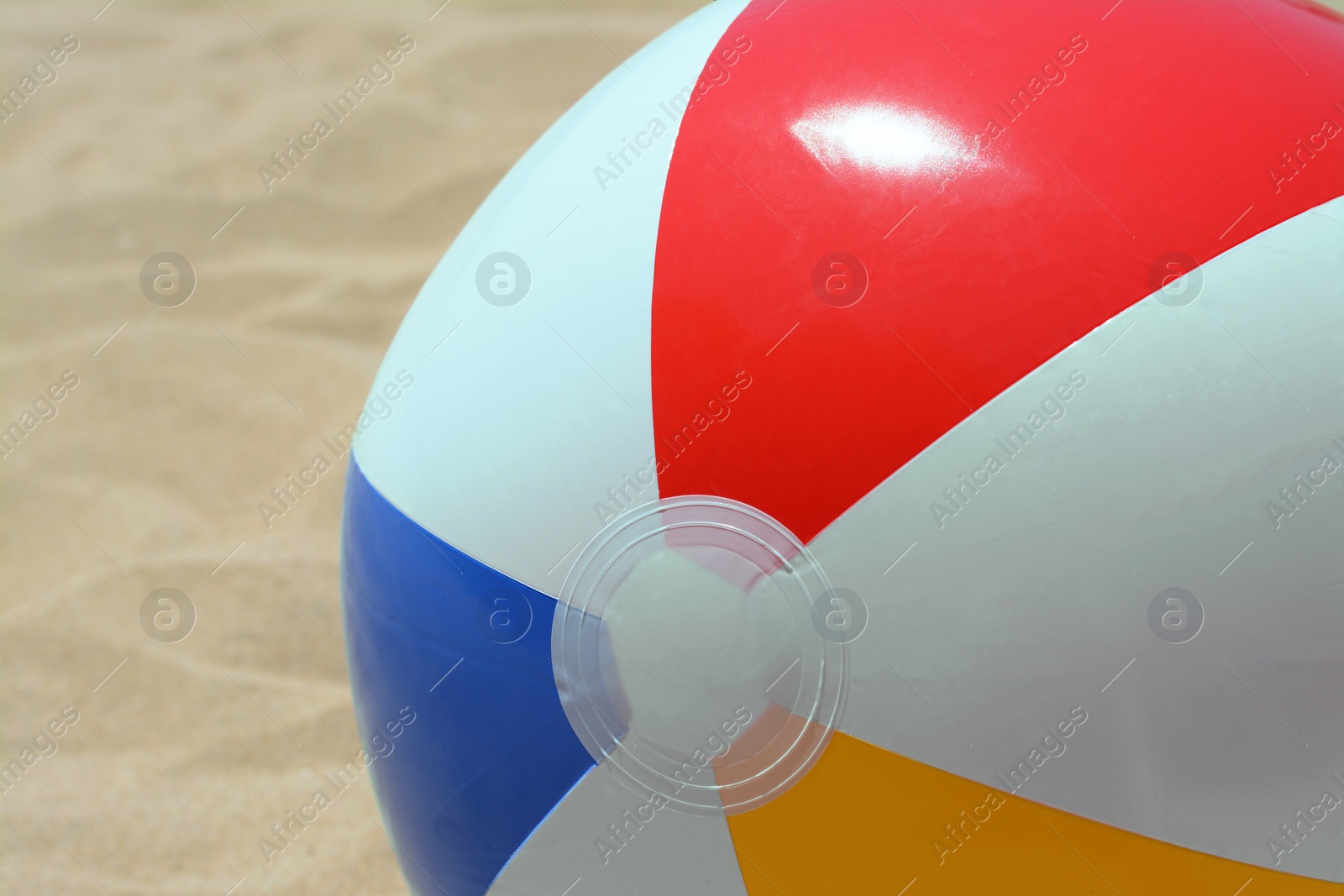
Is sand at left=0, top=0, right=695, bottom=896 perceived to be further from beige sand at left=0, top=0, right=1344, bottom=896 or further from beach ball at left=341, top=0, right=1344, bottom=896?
beach ball at left=341, top=0, right=1344, bottom=896

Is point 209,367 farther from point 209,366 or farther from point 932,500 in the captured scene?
point 932,500

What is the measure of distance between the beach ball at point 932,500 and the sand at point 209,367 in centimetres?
189

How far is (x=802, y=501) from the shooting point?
1583mm

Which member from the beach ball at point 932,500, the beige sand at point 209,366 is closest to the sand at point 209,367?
the beige sand at point 209,366

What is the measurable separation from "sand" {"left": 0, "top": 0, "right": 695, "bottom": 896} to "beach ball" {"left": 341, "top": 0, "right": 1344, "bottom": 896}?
1.89 m

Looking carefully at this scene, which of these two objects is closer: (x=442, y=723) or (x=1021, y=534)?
(x=1021, y=534)

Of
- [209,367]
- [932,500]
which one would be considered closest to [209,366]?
[209,367]

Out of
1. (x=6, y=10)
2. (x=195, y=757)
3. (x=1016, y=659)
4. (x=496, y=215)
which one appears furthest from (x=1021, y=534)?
(x=6, y=10)

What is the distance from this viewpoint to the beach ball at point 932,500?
61.2 inches

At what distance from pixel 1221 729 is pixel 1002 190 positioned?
82cm

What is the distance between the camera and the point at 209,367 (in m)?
4.67

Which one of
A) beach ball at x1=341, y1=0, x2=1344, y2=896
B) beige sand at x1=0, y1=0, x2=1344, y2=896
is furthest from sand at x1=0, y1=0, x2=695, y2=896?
beach ball at x1=341, y1=0, x2=1344, y2=896

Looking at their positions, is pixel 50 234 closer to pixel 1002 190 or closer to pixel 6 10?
pixel 6 10

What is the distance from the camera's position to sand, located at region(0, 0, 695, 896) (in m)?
3.52
